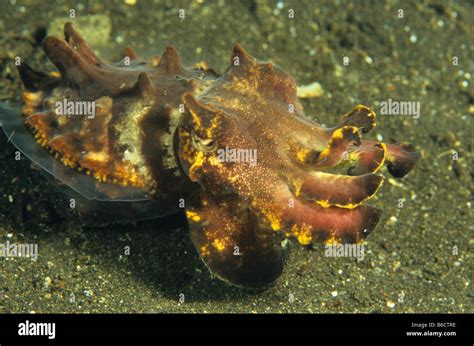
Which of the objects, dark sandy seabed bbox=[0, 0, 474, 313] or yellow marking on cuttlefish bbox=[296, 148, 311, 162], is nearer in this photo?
yellow marking on cuttlefish bbox=[296, 148, 311, 162]

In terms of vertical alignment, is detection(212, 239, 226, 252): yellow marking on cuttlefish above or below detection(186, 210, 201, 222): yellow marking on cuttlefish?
below

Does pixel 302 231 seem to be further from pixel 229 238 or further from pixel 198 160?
pixel 198 160

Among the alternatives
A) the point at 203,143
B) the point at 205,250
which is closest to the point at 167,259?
the point at 205,250

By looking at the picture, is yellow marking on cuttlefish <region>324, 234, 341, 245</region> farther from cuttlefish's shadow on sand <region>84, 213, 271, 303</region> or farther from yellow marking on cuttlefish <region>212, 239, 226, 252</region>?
cuttlefish's shadow on sand <region>84, 213, 271, 303</region>

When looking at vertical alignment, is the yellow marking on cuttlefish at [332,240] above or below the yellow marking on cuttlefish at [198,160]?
below

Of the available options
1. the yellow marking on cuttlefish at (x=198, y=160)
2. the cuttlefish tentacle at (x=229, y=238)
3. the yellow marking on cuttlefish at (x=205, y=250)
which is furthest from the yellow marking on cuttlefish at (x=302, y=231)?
the yellow marking on cuttlefish at (x=198, y=160)

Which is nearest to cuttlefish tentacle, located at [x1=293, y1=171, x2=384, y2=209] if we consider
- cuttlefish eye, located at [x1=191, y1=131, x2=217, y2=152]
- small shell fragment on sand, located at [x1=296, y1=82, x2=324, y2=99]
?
cuttlefish eye, located at [x1=191, y1=131, x2=217, y2=152]

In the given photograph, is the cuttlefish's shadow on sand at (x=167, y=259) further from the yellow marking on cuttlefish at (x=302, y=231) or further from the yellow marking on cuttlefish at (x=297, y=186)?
the yellow marking on cuttlefish at (x=297, y=186)
